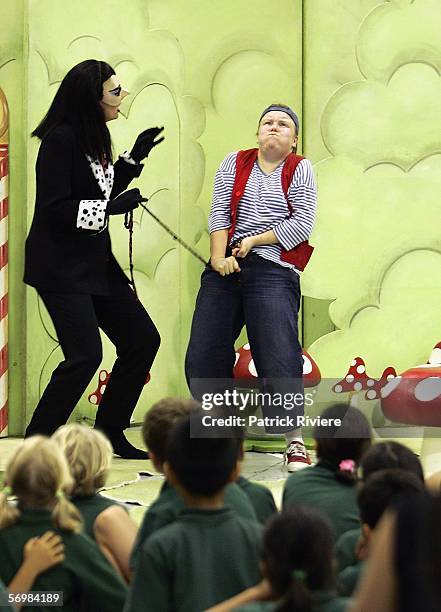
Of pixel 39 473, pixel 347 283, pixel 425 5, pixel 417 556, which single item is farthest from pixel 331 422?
pixel 425 5

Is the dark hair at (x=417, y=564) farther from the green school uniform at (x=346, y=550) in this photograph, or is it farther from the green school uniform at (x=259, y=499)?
the green school uniform at (x=259, y=499)

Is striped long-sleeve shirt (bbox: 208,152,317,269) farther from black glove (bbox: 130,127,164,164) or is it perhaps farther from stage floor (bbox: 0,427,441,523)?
stage floor (bbox: 0,427,441,523)

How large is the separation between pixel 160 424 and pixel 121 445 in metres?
2.05

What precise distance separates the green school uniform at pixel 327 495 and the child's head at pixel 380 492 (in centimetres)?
34

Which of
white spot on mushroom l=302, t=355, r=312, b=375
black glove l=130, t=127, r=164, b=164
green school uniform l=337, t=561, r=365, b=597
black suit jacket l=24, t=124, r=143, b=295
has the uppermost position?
black glove l=130, t=127, r=164, b=164

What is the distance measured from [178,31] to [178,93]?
0.94 feet

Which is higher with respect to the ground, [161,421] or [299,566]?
[161,421]

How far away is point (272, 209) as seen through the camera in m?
4.63

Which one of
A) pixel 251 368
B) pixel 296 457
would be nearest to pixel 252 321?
pixel 296 457

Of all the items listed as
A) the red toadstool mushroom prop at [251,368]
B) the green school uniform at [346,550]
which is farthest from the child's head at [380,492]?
the red toadstool mushroom prop at [251,368]

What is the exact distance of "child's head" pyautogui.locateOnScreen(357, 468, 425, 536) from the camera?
2195mm

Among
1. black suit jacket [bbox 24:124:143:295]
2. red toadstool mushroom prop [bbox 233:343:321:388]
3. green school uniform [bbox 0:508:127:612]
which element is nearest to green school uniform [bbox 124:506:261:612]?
green school uniform [bbox 0:508:127:612]

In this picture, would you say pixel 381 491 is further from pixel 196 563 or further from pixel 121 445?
pixel 121 445

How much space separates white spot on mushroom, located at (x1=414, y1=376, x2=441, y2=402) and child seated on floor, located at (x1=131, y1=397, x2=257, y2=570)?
215cm
